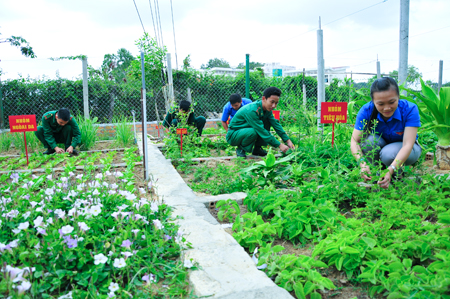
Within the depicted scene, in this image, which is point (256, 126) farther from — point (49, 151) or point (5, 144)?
point (5, 144)

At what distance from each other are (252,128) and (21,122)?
2.99m

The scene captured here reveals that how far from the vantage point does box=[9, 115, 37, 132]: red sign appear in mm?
4047

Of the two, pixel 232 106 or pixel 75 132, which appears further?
pixel 232 106

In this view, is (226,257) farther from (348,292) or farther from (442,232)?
(442,232)

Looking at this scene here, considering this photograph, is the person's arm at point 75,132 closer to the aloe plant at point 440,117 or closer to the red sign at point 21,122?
the red sign at point 21,122

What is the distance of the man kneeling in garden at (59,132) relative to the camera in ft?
15.4

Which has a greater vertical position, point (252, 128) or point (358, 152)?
point (252, 128)

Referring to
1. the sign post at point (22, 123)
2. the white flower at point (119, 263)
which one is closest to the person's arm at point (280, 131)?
the white flower at point (119, 263)

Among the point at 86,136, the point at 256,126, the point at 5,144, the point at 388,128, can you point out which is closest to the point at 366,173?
the point at 388,128

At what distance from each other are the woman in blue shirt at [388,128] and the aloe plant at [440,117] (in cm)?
62

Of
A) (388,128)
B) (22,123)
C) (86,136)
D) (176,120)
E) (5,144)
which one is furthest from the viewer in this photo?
(5,144)

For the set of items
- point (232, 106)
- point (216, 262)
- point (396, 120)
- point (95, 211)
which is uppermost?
point (232, 106)

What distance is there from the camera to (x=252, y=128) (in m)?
4.30

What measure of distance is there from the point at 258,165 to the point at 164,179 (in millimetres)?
917
